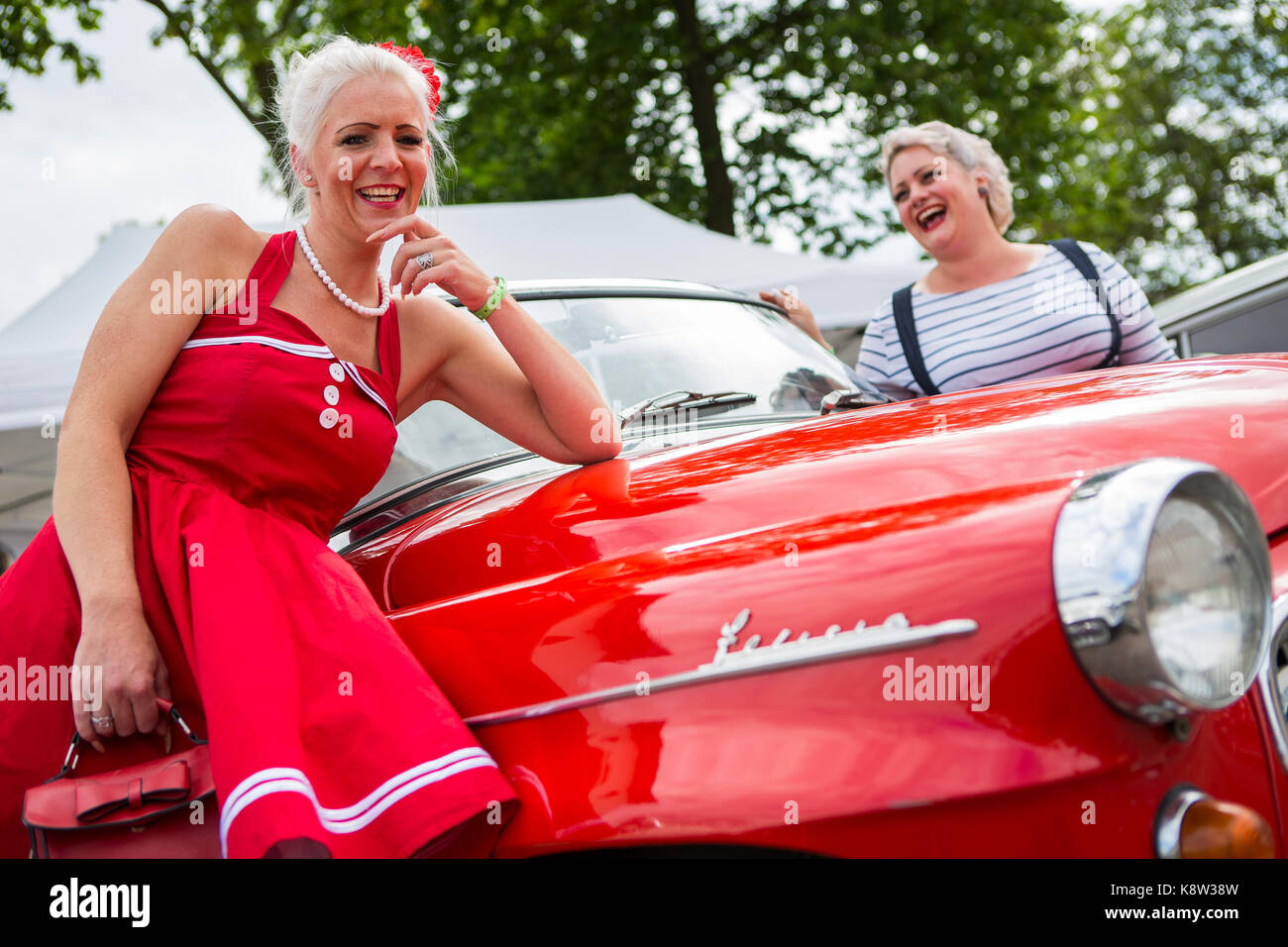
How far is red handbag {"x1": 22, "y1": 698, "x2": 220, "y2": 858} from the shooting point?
1445 mm

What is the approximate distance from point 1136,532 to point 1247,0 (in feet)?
88.3

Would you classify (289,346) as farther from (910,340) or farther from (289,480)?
(910,340)

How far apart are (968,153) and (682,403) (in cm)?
154

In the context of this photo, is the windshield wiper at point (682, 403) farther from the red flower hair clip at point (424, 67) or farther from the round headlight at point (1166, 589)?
the round headlight at point (1166, 589)

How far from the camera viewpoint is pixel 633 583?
1.47 meters

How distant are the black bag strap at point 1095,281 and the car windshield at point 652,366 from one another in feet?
2.37

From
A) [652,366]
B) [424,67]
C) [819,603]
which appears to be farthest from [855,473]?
[424,67]

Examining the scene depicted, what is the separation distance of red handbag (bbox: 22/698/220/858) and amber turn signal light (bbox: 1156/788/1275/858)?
1167 millimetres

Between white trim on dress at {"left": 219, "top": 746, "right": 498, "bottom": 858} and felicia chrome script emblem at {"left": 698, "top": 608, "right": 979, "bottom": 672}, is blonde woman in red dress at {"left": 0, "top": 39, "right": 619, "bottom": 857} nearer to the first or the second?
white trim on dress at {"left": 219, "top": 746, "right": 498, "bottom": 858}

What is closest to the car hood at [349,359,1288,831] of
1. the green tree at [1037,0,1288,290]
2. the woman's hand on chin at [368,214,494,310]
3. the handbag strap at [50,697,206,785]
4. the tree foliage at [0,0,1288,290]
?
the handbag strap at [50,697,206,785]

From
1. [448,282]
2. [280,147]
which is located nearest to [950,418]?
[448,282]

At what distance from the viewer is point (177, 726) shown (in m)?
1.61

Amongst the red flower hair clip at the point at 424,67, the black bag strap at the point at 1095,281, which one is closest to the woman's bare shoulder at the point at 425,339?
the red flower hair clip at the point at 424,67
